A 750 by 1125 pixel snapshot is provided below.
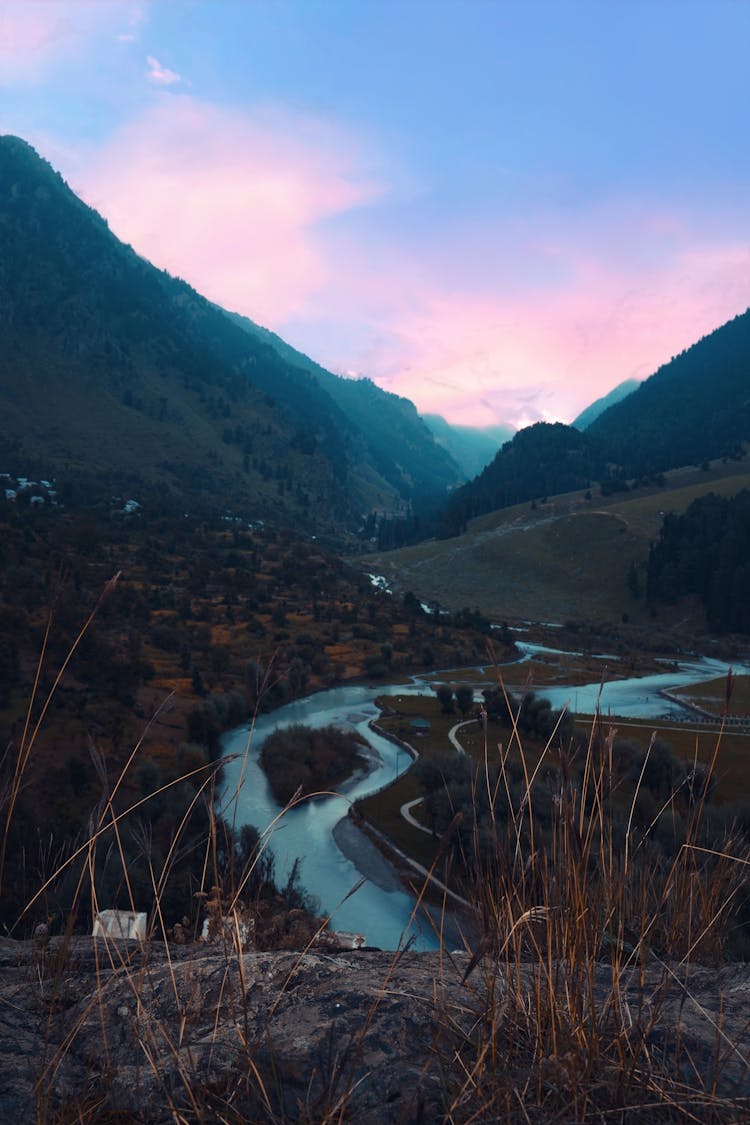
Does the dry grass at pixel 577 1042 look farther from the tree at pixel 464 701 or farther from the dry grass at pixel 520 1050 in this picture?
the tree at pixel 464 701

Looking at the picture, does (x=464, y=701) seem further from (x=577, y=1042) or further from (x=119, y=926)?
(x=577, y=1042)

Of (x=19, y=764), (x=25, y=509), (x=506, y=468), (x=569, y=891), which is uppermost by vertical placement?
(x=506, y=468)

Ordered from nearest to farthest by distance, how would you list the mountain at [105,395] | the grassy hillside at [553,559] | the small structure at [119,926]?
the small structure at [119,926] < the grassy hillside at [553,559] < the mountain at [105,395]

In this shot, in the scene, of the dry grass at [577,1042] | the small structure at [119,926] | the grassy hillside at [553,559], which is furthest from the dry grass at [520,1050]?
the grassy hillside at [553,559]

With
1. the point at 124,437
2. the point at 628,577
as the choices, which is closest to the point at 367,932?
the point at 628,577

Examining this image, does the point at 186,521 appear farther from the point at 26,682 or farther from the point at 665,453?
the point at 665,453

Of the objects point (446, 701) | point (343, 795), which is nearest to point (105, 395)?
point (446, 701)

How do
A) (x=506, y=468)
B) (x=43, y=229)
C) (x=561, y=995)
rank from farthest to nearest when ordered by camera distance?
(x=506, y=468)
(x=43, y=229)
(x=561, y=995)

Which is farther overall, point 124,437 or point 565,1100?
point 124,437
